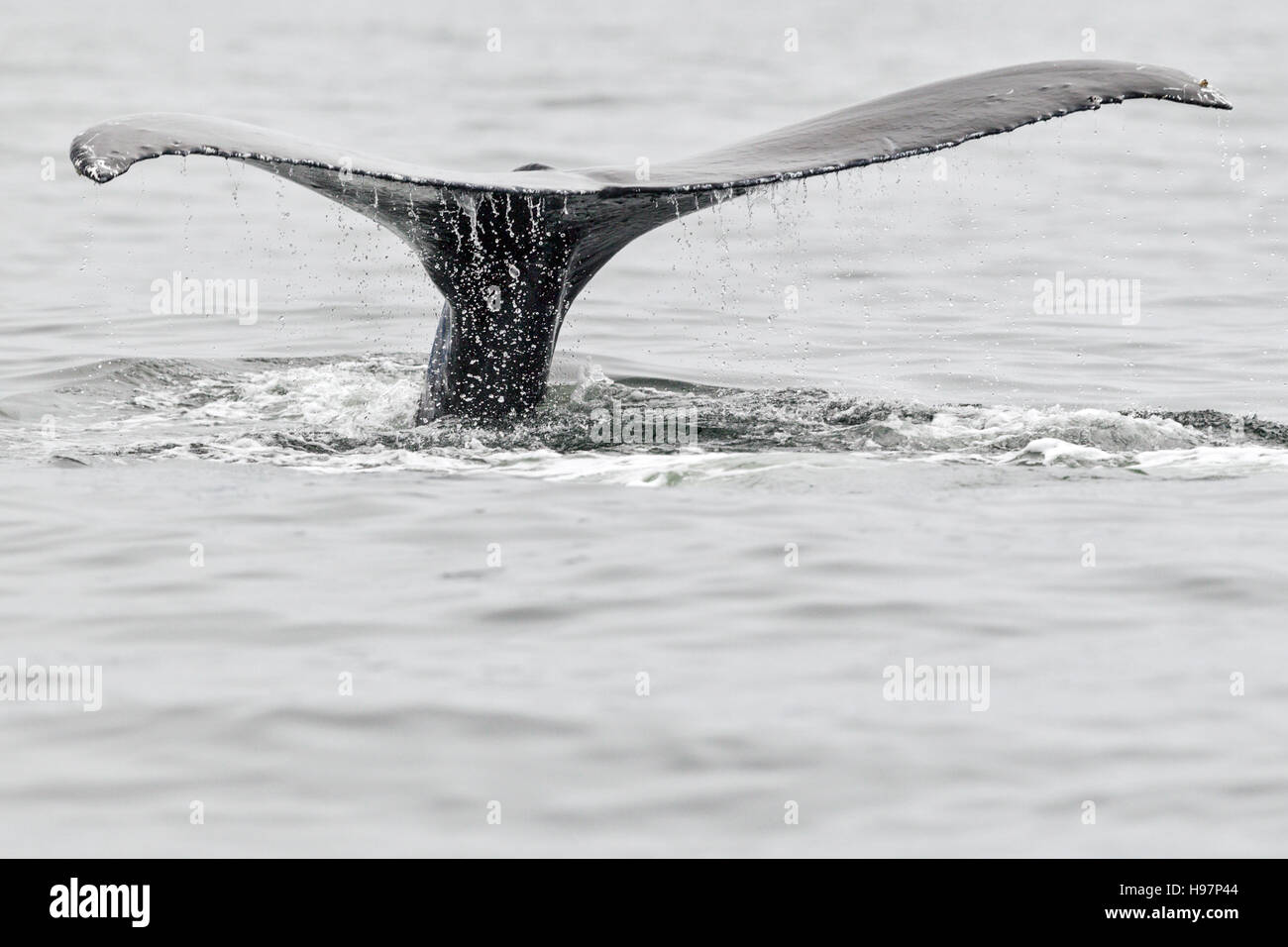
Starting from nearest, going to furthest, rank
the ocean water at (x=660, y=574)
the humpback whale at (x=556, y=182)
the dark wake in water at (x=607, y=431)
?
the ocean water at (x=660, y=574) → the humpback whale at (x=556, y=182) → the dark wake in water at (x=607, y=431)

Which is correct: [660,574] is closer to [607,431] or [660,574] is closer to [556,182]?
[556,182]

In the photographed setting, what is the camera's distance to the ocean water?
4.60 m

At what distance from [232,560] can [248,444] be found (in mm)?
1899

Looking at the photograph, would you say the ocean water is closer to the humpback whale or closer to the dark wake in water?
the dark wake in water

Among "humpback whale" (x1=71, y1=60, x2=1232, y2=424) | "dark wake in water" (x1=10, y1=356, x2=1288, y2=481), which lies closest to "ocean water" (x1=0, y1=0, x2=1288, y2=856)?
"dark wake in water" (x1=10, y1=356, x2=1288, y2=481)

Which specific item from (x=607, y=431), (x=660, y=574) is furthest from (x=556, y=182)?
(x=607, y=431)

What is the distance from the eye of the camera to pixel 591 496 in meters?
7.46

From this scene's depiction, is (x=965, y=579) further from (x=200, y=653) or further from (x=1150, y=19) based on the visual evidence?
(x=1150, y=19)

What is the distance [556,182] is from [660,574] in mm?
1583

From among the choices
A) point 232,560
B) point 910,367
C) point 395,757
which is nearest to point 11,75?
point 910,367

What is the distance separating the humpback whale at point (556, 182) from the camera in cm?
685

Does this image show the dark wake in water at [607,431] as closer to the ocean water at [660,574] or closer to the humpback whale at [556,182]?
the ocean water at [660,574]

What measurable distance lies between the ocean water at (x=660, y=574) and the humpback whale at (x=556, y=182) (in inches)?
Result: 21.7

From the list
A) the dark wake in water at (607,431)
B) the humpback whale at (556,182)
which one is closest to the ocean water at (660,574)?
the dark wake in water at (607,431)
